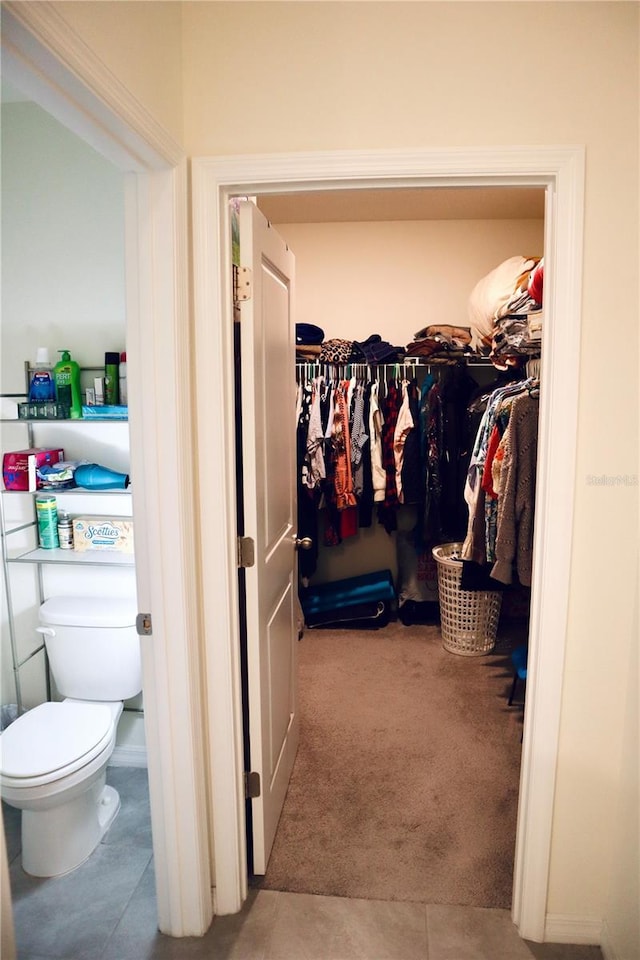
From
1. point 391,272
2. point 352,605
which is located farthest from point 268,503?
point 391,272

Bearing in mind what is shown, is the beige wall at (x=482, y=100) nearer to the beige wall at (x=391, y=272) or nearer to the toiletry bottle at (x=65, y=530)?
the toiletry bottle at (x=65, y=530)

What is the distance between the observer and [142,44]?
127 cm

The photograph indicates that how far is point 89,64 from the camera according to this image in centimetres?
105

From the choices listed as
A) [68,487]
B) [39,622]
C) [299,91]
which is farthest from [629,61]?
[39,622]

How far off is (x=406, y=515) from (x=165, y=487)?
2.76 metres

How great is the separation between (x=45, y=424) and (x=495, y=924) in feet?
7.28

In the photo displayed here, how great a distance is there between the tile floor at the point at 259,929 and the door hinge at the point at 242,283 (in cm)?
176

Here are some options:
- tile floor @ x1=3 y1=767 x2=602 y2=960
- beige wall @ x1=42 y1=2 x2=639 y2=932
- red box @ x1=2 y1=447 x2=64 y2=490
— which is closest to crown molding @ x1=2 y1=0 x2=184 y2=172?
beige wall @ x1=42 y1=2 x2=639 y2=932

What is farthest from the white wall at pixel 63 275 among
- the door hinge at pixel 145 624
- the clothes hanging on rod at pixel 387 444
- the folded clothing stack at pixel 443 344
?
the folded clothing stack at pixel 443 344

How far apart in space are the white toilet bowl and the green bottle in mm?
1050

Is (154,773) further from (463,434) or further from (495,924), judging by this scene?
(463,434)

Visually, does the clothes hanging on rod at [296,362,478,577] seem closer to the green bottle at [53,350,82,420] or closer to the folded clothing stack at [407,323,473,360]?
the folded clothing stack at [407,323,473,360]

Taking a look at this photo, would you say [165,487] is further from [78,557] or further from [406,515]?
[406,515]

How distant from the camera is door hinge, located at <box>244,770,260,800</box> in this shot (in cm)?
183
